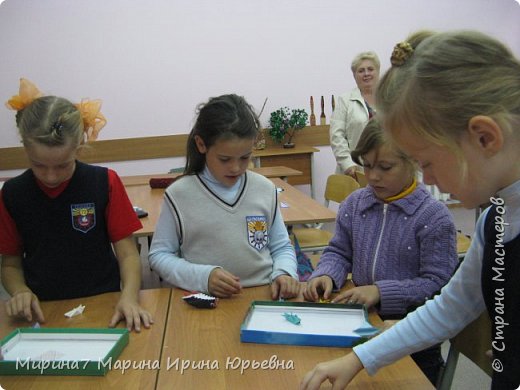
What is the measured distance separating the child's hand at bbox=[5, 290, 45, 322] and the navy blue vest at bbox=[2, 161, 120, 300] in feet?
0.74

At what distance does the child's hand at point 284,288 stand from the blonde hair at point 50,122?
0.70m

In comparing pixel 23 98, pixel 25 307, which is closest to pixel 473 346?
pixel 25 307

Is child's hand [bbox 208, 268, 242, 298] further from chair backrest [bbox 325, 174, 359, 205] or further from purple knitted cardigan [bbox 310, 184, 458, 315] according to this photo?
chair backrest [bbox 325, 174, 359, 205]

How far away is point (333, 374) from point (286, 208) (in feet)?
5.55

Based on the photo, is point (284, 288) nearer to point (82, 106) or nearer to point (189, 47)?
point (82, 106)

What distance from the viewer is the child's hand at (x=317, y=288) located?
1249 mm

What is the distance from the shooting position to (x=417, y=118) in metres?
0.73

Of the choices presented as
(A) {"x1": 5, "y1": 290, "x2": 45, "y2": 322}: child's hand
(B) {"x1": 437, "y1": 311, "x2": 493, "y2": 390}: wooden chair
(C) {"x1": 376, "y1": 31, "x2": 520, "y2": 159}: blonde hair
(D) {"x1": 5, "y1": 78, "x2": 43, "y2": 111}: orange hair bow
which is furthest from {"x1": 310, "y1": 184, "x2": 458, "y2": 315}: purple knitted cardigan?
(D) {"x1": 5, "y1": 78, "x2": 43, "y2": 111}: orange hair bow

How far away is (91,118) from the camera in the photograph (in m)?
1.47

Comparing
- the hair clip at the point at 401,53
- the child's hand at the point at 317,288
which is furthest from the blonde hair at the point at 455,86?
the child's hand at the point at 317,288

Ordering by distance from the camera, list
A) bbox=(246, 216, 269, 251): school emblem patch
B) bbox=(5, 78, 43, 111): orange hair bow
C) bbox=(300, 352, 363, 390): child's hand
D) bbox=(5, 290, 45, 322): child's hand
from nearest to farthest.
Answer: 1. bbox=(300, 352, 363, 390): child's hand
2. bbox=(5, 290, 45, 322): child's hand
3. bbox=(5, 78, 43, 111): orange hair bow
4. bbox=(246, 216, 269, 251): school emblem patch

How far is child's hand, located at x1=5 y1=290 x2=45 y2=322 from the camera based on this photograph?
117 centimetres

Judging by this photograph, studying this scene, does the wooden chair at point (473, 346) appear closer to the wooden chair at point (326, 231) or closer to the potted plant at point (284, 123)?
the wooden chair at point (326, 231)

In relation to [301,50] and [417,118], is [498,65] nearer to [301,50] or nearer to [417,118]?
[417,118]
